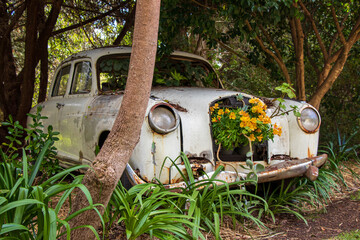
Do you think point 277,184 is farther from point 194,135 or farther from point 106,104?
point 106,104

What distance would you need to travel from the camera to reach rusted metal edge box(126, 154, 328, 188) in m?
3.11

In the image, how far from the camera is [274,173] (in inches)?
137

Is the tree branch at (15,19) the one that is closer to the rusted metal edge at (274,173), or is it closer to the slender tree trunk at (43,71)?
the slender tree trunk at (43,71)

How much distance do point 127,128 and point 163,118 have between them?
834 mm

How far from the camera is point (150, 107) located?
3172 millimetres

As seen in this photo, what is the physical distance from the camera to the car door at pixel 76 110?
169 inches

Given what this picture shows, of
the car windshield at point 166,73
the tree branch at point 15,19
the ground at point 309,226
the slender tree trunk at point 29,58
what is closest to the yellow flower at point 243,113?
the ground at point 309,226

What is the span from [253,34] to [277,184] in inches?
78.9

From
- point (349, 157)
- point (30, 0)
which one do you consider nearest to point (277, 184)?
point (349, 157)

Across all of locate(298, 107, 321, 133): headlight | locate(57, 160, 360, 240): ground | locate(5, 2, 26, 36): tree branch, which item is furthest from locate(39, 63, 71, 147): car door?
locate(298, 107, 321, 133): headlight

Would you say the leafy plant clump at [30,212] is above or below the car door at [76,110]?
below

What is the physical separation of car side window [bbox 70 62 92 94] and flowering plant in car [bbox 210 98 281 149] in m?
1.71

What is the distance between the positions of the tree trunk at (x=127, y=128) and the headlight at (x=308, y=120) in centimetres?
212

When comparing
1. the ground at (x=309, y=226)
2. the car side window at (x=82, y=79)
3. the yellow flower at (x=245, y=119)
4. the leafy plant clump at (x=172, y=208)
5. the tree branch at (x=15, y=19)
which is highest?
the tree branch at (x=15, y=19)
